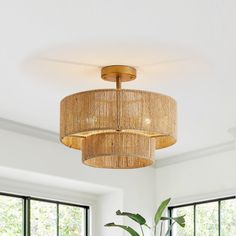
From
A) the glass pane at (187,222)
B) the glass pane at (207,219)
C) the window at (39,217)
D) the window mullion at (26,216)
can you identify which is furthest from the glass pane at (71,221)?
the glass pane at (207,219)

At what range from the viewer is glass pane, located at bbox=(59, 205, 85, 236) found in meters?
5.72

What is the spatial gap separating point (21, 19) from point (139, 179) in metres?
3.05

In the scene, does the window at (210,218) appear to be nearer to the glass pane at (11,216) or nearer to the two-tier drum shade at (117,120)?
the glass pane at (11,216)

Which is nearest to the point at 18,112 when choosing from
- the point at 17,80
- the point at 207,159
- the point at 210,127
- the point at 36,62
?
the point at 17,80

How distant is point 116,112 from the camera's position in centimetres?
355

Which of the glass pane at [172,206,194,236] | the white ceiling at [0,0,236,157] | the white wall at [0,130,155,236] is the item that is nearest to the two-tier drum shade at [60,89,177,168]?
the white ceiling at [0,0,236,157]

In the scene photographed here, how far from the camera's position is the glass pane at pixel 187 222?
19.0 feet

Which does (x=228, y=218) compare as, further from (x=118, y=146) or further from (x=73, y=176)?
(x=118, y=146)

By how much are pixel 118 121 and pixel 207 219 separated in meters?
2.44

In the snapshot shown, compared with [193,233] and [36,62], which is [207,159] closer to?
[193,233]

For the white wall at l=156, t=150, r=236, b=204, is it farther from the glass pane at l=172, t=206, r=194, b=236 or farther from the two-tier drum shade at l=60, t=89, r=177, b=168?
the two-tier drum shade at l=60, t=89, r=177, b=168

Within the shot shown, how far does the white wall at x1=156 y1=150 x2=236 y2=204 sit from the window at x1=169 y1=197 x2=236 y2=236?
4.2 inches

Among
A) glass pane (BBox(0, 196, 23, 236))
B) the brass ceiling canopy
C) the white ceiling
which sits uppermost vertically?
the white ceiling

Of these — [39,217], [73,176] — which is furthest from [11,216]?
[73,176]
